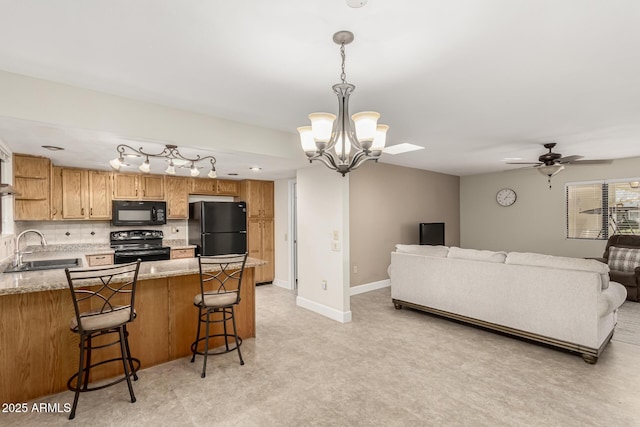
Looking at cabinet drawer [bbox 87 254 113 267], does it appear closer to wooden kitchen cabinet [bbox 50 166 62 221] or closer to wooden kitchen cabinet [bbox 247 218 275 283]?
wooden kitchen cabinet [bbox 50 166 62 221]

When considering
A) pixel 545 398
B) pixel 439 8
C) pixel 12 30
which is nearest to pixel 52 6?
pixel 12 30

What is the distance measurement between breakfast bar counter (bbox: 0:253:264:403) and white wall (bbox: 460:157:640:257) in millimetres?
6756

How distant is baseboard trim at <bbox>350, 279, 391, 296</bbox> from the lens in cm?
542

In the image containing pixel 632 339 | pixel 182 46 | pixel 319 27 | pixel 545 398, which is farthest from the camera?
pixel 632 339

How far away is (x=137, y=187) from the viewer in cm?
505

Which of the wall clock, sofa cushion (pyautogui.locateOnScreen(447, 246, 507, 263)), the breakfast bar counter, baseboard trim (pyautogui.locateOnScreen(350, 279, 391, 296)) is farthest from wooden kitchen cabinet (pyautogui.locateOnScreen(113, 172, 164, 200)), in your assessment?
the wall clock

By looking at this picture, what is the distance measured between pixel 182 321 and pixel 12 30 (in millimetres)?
2537

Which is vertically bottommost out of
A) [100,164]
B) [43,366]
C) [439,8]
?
[43,366]

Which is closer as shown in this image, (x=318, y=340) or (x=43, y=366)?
(x=43, y=366)

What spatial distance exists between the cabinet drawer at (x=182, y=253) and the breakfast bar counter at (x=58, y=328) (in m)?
2.27

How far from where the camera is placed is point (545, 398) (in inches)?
92.3

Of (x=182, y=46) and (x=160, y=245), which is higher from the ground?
(x=182, y=46)

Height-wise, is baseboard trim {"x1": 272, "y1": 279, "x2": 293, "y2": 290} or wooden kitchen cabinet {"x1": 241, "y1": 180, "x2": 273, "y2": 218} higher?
wooden kitchen cabinet {"x1": 241, "y1": 180, "x2": 273, "y2": 218}

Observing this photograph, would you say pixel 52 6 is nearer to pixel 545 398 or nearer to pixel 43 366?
pixel 43 366
